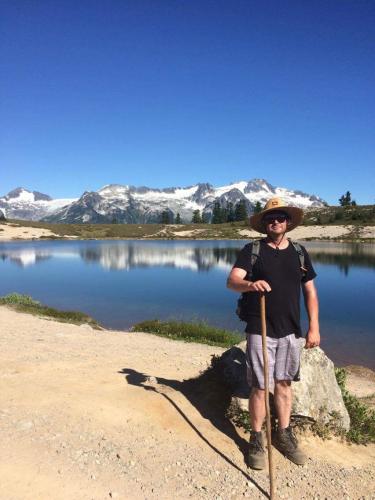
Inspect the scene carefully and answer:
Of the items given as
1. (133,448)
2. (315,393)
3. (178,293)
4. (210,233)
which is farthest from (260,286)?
(210,233)

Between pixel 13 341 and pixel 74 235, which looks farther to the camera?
pixel 74 235

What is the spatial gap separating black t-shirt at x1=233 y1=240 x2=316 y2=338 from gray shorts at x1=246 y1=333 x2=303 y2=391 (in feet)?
0.43

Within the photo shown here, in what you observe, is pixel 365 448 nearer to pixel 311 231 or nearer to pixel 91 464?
pixel 91 464

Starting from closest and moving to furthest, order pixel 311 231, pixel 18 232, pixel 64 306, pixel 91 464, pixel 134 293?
pixel 91 464
pixel 64 306
pixel 134 293
pixel 311 231
pixel 18 232

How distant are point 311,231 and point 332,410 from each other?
14019 cm

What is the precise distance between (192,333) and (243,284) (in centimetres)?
1500

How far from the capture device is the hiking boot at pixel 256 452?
21.2 feet

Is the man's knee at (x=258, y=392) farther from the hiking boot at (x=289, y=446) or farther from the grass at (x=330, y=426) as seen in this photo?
the grass at (x=330, y=426)

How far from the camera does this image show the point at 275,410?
7.31 m

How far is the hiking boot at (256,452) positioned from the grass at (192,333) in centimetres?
1198

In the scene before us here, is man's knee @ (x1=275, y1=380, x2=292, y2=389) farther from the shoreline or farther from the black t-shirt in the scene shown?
the shoreline

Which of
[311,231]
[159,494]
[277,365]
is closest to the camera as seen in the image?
[159,494]

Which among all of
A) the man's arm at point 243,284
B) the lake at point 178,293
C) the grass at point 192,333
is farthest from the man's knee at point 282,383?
the lake at point 178,293

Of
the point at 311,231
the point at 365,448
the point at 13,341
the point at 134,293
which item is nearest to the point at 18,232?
the point at 311,231
